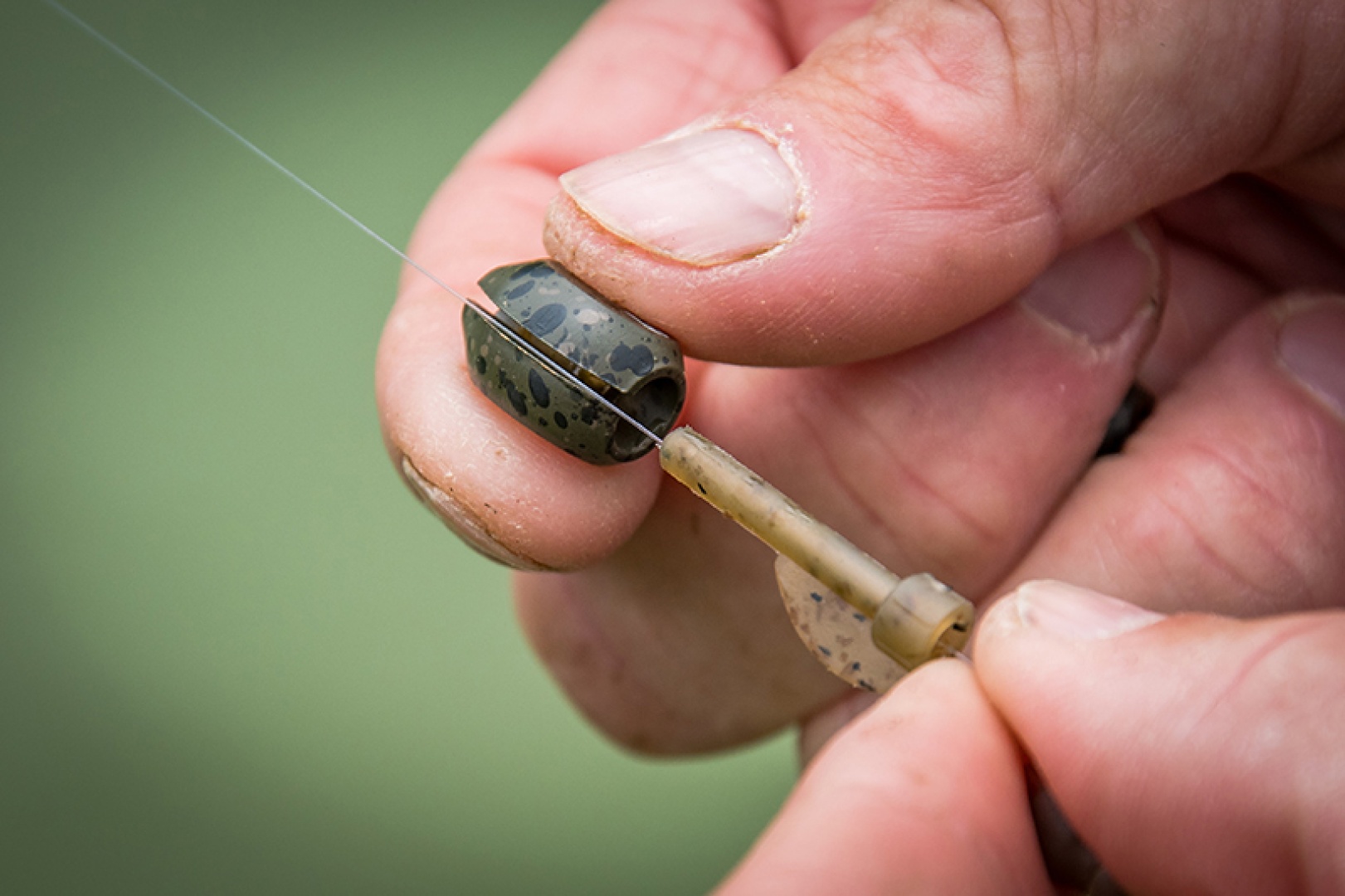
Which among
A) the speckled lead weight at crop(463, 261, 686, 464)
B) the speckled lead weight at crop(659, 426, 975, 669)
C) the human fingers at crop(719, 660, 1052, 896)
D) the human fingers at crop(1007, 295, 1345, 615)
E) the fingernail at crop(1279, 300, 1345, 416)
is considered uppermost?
the speckled lead weight at crop(463, 261, 686, 464)

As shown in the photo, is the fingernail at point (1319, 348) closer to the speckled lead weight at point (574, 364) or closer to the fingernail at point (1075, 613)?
the fingernail at point (1075, 613)

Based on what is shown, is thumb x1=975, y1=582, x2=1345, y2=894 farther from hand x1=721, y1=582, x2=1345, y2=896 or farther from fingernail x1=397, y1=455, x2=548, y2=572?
fingernail x1=397, y1=455, x2=548, y2=572

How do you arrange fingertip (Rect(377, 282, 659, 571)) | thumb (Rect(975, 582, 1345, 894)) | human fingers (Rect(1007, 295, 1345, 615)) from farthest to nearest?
1. human fingers (Rect(1007, 295, 1345, 615))
2. fingertip (Rect(377, 282, 659, 571))
3. thumb (Rect(975, 582, 1345, 894))

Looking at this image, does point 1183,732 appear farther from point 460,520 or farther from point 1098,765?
point 460,520

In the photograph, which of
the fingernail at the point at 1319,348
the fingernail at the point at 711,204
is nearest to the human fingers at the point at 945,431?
the fingernail at the point at 1319,348

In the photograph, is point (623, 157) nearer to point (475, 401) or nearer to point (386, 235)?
point (475, 401)

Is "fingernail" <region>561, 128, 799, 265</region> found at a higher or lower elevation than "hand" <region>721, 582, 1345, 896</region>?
higher

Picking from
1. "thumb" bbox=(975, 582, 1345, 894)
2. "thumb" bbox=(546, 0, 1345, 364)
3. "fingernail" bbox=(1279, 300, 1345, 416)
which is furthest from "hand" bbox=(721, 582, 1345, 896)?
"fingernail" bbox=(1279, 300, 1345, 416)

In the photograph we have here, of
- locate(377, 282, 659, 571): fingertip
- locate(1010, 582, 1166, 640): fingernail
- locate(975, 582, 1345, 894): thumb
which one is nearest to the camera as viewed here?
locate(975, 582, 1345, 894): thumb
